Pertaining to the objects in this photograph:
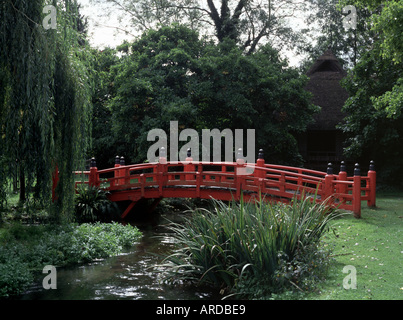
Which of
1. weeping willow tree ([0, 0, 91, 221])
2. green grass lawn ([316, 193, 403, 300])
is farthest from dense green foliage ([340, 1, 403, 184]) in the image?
weeping willow tree ([0, 0, 91, 221])

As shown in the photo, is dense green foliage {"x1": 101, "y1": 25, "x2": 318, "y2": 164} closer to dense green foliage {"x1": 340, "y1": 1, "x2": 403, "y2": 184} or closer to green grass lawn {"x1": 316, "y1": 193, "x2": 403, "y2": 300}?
dense green foliage {"x1": 340, "y1": 1, "x2": 403, "y2": 184}

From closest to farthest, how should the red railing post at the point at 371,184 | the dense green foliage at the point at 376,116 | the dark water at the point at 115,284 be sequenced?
1. the dark water at the point at 115,284
2. the red railing post at the point at 371,184
3. the dense green foliage at the point at 376,116

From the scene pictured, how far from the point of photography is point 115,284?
7664 millimetres

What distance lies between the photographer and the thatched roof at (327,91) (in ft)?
69.6

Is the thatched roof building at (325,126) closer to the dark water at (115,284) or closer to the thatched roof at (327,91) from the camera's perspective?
the thatched roof at (327,91)

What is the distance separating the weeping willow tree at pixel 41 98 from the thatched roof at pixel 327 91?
1412cm

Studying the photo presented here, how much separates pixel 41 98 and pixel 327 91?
57.1 ft

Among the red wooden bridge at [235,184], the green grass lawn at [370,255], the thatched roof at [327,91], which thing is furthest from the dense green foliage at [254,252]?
the thatched roof at [327,91]

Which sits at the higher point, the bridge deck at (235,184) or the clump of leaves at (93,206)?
the bridge deck at (235,184)

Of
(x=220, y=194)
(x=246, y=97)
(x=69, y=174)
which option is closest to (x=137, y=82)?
(x=246, y=97)

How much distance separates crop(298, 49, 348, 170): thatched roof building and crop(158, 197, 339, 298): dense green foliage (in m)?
14.4

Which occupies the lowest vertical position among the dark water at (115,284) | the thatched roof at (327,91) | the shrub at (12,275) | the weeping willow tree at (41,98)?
the dark water at (115,284)

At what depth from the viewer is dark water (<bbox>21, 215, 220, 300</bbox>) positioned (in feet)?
22.8

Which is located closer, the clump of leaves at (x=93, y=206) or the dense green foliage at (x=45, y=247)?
the dense green foliage at (x=45, y=247)
